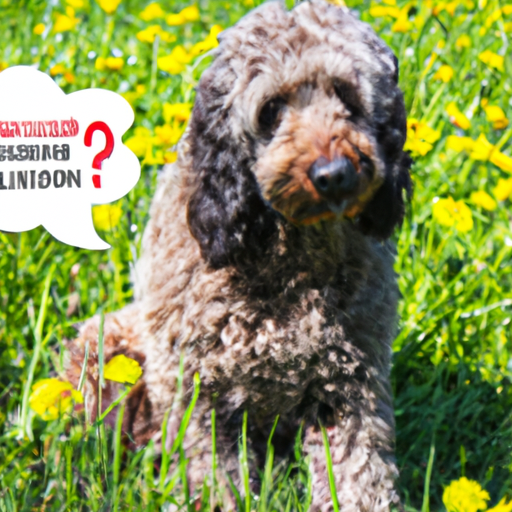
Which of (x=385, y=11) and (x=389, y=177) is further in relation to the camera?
(x=385, y=11)

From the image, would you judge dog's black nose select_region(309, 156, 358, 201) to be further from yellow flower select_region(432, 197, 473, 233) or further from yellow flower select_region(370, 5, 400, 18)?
yellow flower select_region(370, 5, 400, 18)

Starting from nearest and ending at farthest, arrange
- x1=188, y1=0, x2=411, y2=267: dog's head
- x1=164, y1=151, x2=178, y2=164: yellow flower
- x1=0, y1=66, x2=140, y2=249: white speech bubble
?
x1=188, y1=0, x2=411, y2=267: dog's head, x1=0, y1=66, x2=140, y2=249: white speech bubble, x1=164, y1=151, x2=178, y2=164: yellow flower

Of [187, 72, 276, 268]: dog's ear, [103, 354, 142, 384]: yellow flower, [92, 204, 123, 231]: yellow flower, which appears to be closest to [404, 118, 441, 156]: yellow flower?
[187, 72, 276, 268]: dog's ear

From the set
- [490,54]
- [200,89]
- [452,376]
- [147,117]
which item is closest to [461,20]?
[490,54]

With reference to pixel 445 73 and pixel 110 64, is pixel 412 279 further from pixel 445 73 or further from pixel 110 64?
pixel 110 64

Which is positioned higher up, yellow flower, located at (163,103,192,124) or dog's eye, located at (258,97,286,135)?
dog's eye, located at (258,97,286,135)

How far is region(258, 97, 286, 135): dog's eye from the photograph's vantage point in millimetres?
2629

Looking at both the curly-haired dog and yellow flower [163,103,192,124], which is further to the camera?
yellow flower [163,103,192,124]

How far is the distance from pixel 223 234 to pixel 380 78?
2.47 ft

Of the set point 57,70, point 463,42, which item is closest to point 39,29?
point 57,70

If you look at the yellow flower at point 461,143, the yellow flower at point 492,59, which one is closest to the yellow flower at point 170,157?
the yellow flower at point 461,143

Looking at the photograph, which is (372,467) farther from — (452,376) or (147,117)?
(147,117)

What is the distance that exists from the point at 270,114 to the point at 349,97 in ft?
0.87

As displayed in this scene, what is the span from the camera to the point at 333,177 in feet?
8.01
